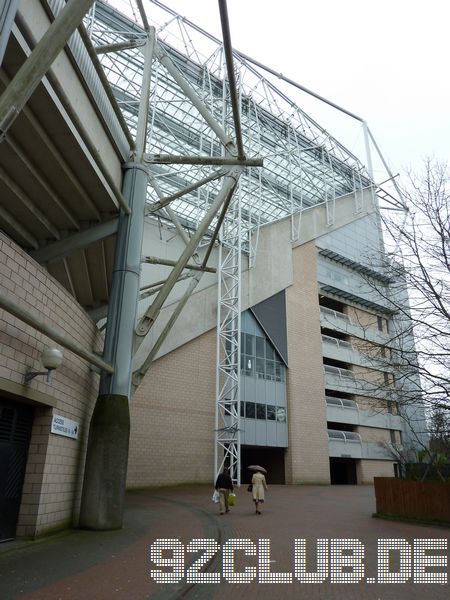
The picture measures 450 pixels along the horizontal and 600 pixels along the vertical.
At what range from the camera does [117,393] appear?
10.2 metres

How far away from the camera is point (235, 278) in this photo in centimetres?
2725

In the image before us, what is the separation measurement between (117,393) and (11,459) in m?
2.66

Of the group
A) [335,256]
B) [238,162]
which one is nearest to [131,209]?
[238,162]

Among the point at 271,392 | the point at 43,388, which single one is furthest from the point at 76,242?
the point at 271,392

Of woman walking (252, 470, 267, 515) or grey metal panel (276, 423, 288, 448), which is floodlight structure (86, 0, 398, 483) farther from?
woman walking (252, 470, 267, 515)

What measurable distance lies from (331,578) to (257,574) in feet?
3.36

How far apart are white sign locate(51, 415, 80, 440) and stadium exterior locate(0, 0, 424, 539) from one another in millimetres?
87

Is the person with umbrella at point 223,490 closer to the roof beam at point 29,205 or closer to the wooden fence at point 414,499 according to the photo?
the wooden fence at point 414,499

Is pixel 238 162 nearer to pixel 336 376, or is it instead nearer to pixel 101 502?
pixel 101 502

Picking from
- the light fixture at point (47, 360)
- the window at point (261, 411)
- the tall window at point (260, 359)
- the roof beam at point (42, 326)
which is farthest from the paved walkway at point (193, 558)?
the tall window at point (260, 359)

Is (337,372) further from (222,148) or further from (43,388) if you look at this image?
(43,388)

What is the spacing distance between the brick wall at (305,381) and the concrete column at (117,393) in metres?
21.6

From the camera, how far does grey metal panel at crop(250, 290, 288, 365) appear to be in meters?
30.7

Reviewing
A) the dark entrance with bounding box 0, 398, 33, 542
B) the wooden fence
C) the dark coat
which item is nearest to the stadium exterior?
the dark entrance with bounding box 0, 398, 33, 542
